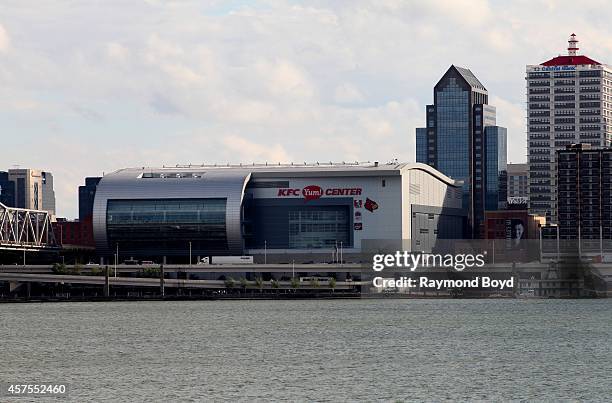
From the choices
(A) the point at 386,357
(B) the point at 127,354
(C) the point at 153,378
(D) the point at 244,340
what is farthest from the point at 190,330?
(C) the point at 153,378

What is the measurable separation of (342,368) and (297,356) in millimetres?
11726

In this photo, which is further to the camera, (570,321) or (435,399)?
(570,321)

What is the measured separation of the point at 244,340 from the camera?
14238 cm

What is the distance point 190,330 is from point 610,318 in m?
53.7

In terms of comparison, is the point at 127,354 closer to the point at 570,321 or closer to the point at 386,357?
the point at 386,357

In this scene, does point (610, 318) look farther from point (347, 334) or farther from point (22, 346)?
point (22, 346)

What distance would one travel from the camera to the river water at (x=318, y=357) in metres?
97.2

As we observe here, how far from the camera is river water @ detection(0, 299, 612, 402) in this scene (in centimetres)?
9719

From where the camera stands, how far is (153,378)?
345 feet

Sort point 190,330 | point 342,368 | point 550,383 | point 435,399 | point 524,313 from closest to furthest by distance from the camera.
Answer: point 435,399, point 550,383, point 342,368, point 190,330, point 524,313

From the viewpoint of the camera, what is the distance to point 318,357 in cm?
12088

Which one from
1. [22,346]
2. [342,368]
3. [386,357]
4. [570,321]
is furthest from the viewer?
[570,321]

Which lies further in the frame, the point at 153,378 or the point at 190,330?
the point at 190,330

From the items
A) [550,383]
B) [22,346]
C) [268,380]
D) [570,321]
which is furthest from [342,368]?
[570,321]
